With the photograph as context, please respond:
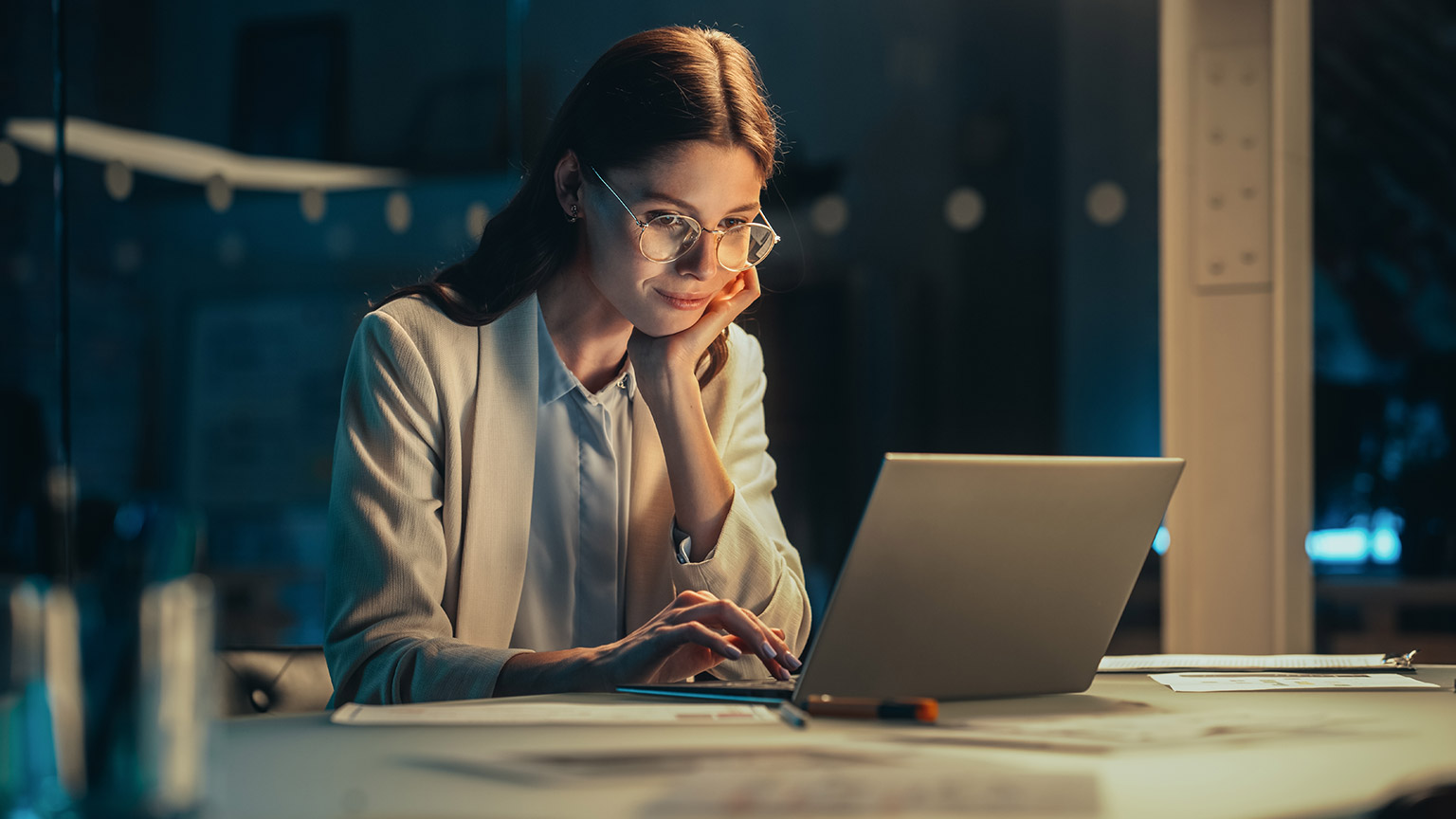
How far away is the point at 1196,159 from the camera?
2654 millimetres

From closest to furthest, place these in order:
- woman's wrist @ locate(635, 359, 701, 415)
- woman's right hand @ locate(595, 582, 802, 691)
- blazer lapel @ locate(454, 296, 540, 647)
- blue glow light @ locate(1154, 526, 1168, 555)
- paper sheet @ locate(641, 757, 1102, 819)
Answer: paper sheet @ locate(641, 757, 1102, 819) < woman's right hand @ locate(595, 582, 802, 691) < blazer lapel @ locate(454, 296, 540, 647) < woman's wrist @ locate(635, 359, 701, 415) < blue glow light @ locate(1154, 526, 1168, 555)

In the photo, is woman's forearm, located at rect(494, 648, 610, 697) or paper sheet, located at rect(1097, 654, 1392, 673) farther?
paper sheet, located at rect(1097, 654, 1392, 673)

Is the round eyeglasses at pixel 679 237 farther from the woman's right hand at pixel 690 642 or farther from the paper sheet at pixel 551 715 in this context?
the paper sheet at pixel 551 715

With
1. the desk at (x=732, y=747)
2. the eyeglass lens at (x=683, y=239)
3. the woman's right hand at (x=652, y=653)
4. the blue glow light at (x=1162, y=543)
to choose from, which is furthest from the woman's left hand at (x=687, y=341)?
the blue glow light at (x=1162, y=543)

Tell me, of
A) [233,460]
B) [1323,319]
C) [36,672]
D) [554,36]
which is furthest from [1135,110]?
[36,672]

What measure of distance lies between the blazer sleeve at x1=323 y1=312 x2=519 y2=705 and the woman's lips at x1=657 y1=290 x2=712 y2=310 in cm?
35

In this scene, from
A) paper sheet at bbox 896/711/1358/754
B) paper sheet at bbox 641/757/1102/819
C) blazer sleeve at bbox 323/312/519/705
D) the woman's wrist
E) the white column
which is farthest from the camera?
the white column

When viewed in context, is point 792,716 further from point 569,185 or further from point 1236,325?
point 1236,325

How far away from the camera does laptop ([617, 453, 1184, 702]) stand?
964mm

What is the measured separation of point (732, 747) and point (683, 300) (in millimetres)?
887

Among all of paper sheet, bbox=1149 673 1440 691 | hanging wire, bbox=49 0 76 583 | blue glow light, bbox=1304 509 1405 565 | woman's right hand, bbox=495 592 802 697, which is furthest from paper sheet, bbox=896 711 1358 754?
hanging wire, bbox=49 0 76 583

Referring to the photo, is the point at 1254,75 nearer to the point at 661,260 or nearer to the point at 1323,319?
the point at 1323,319

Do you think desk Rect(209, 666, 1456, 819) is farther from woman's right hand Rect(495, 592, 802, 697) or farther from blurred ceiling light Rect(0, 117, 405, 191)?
blurred ceiling light Rect(0, 117, 405, 191)

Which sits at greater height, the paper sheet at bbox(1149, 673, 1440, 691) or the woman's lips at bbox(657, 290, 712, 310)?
the woman's lips at bbox(657, 290, 712, 310)
